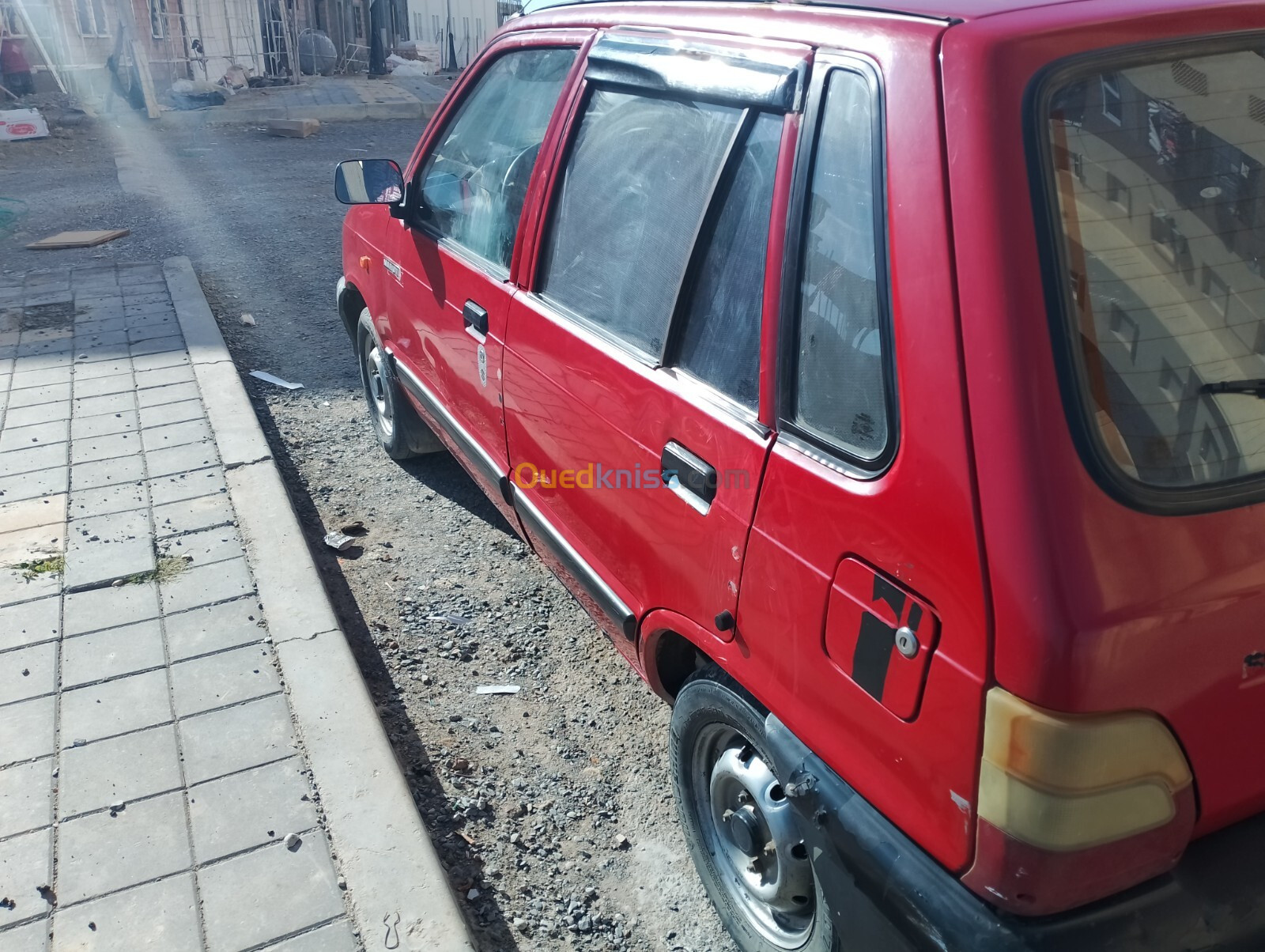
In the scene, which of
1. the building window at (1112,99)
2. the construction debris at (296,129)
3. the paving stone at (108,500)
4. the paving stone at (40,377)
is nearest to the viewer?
the building window at (1112,99)

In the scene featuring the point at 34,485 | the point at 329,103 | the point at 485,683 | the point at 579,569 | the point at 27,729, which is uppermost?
the point at 329,103

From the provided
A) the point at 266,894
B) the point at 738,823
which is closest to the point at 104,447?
the point at 266,894

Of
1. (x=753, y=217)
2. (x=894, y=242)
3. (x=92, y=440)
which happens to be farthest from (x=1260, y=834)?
(x=92, y=440)

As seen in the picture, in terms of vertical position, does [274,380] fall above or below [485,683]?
above

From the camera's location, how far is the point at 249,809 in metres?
2.63

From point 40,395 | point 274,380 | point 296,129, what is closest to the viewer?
point 40,395

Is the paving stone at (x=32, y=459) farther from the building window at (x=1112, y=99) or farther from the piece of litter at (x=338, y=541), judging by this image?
the building window at (x=1112, y=99)

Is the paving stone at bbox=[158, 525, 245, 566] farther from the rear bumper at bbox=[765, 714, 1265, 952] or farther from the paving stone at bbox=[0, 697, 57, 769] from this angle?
the rear bumper at bbox=[765, 714, 1265, 952]

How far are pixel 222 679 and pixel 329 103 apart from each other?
616 inches

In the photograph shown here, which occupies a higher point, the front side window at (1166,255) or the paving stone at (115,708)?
the front side window at (1166,255)

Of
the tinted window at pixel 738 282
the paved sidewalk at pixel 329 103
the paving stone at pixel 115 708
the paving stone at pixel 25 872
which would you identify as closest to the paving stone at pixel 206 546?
the paving stone at pixel 115 708

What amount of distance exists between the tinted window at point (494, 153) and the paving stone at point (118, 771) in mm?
1750

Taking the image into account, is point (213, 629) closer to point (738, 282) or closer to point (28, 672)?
point (28, 672)

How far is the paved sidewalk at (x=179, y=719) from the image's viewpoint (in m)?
2.35
